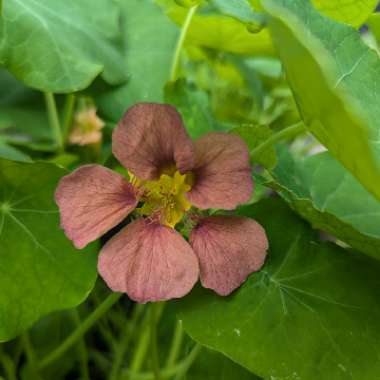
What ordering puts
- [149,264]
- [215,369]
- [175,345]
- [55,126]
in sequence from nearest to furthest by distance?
[149,264]
[215,369]
[175,345]
[55,126]

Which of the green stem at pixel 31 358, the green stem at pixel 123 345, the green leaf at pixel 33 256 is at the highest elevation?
the green leaf at pixel 33 256

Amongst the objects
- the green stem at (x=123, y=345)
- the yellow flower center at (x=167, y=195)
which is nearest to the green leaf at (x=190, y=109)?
the yellow flower center at (x=167, y=195)

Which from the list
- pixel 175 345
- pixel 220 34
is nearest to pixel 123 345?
pixel 175 345

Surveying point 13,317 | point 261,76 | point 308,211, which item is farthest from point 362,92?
point 261,76

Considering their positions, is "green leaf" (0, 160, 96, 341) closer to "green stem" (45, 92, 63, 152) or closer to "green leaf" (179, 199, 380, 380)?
"green leaf" (179, 199, 380, 380)

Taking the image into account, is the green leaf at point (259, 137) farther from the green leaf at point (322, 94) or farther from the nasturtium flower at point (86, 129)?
the nasturtium flower at point (86, 129)

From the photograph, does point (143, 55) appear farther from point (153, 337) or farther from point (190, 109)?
point (153, 337)
